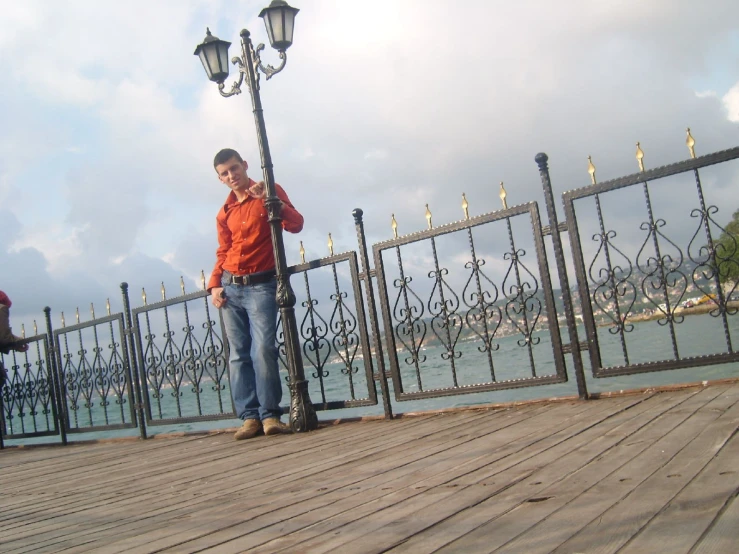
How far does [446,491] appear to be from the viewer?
90.5 inches

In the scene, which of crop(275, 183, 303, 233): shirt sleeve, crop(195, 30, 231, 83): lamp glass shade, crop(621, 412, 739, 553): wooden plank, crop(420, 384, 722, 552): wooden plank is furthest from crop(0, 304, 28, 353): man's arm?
crop(621, 412, 739, 553): wooden plank

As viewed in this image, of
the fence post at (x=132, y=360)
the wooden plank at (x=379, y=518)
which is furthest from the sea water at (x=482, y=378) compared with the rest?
the wooden plank at (x=379, y=518)

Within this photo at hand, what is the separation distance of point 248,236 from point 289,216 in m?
0.36

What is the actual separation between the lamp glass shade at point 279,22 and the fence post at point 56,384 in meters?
4.29

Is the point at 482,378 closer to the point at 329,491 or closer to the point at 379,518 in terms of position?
the point at 329,491

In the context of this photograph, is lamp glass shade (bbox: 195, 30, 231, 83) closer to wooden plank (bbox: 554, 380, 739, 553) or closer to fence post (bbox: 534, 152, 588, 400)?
fence post (bbox: 534, 152, 588, 400)

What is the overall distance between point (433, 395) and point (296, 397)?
1.04 metres

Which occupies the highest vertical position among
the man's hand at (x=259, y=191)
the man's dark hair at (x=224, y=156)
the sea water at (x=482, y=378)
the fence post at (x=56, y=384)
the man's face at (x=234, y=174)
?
the man's dark hair at (x=224, y=156)

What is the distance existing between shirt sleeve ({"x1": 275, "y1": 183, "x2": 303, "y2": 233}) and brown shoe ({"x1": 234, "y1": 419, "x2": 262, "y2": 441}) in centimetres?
150

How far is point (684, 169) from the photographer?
4066 millimetres

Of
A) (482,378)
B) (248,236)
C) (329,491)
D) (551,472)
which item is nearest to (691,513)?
(551,472)

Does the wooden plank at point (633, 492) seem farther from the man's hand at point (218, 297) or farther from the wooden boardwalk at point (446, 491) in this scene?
the man's hand at point (218, 297)

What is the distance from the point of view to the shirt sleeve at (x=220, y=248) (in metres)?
5.34

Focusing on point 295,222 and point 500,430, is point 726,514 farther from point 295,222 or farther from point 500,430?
point 295,222
